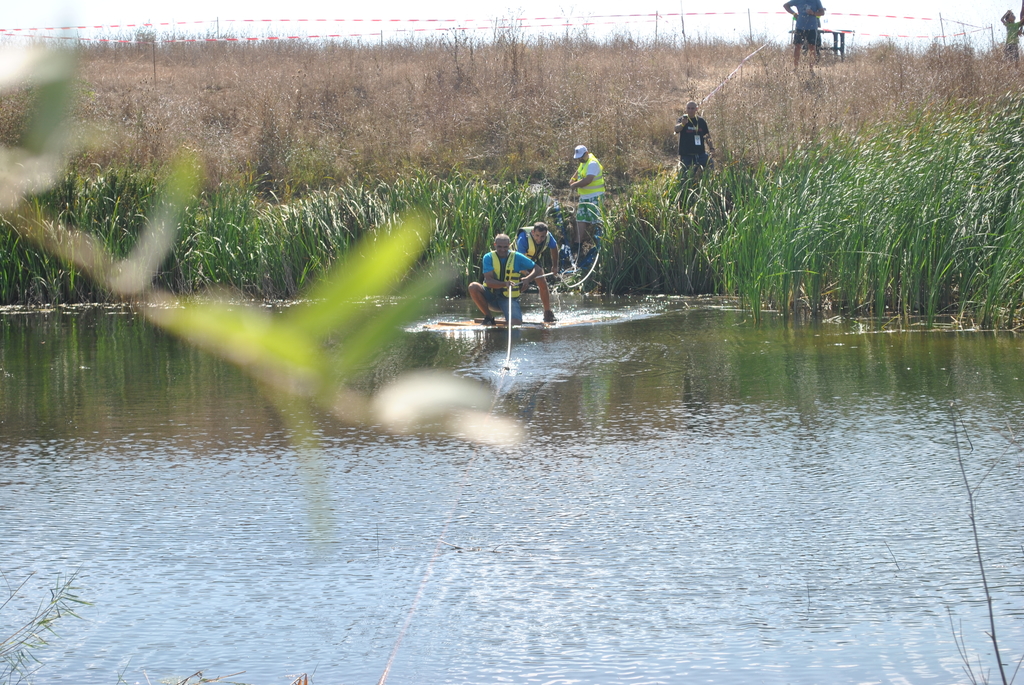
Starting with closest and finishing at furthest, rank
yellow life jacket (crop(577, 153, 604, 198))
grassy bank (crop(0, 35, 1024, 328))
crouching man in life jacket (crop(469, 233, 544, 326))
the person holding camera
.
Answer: grassy bank (crop(0, 35, 1024, 328)) < crouching man in life jacket (crop(469, 233, 544, 326)) < yellow life jacket (crop(577, 153, 604, 198)) < the person holding camera

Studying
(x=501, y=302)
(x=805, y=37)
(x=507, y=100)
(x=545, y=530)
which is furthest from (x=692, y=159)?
(x=545, y=530)

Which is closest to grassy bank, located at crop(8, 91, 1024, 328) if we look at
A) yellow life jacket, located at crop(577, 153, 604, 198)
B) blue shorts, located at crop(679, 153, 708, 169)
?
yellow life jacket, located at crop(577, 153, 604, 198)

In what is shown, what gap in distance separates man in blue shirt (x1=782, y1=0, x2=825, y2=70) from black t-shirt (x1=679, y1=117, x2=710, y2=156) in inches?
391

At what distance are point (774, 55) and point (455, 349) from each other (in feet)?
67.0

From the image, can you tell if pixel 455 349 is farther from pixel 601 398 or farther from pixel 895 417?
pixel 895 417

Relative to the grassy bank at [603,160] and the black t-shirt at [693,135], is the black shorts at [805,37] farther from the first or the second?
the black t-shirt at [693,135]

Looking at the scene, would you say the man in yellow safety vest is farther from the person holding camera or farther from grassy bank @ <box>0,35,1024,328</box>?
the person holding camera

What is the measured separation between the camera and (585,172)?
17562 millimetres

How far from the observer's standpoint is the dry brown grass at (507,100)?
21.9 m

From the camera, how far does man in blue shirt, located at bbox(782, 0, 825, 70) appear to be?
27230mm

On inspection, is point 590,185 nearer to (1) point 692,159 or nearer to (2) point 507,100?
(1) point 692,159

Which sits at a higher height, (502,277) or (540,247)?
(540,247)

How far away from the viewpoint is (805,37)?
27750 millimetres

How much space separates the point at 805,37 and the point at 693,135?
1102 centimetres
